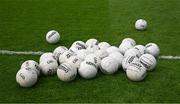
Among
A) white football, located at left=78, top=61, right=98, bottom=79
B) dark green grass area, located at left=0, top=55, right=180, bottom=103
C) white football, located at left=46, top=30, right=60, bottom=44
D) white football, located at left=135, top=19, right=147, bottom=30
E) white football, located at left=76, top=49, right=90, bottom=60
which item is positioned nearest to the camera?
dark green grass area, located at left=0, top=55, right=180, bottom=103

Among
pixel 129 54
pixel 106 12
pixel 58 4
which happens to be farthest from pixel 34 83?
pixel 58 4

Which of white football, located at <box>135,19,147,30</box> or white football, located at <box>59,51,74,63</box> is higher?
white football, located at <box>59,51,74,63</box>

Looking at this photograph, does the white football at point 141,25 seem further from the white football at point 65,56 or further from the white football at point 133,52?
the white football at point 65,56

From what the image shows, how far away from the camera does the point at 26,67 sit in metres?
5.78

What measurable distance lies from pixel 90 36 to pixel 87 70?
2705 mm

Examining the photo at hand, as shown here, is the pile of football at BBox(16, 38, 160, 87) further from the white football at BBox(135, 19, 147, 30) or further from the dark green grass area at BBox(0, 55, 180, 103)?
the white football at BBox(135, 19, 147, 30)

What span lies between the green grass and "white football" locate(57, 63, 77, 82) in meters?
0.14

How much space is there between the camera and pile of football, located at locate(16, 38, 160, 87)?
223 inches

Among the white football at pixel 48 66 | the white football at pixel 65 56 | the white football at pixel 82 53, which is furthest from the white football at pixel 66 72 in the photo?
the white football at pixel 82 53

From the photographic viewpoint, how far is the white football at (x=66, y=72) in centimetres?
564

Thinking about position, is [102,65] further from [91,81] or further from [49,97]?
[49,97]

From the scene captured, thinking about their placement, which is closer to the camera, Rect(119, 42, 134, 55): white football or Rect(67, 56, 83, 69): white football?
Rect(67, 56, 83, 69): white football

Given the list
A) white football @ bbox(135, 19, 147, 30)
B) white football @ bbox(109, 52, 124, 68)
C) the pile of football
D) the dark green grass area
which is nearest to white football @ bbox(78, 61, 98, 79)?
the pile of football

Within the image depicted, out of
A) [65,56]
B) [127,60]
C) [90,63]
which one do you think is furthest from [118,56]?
[65,56]
